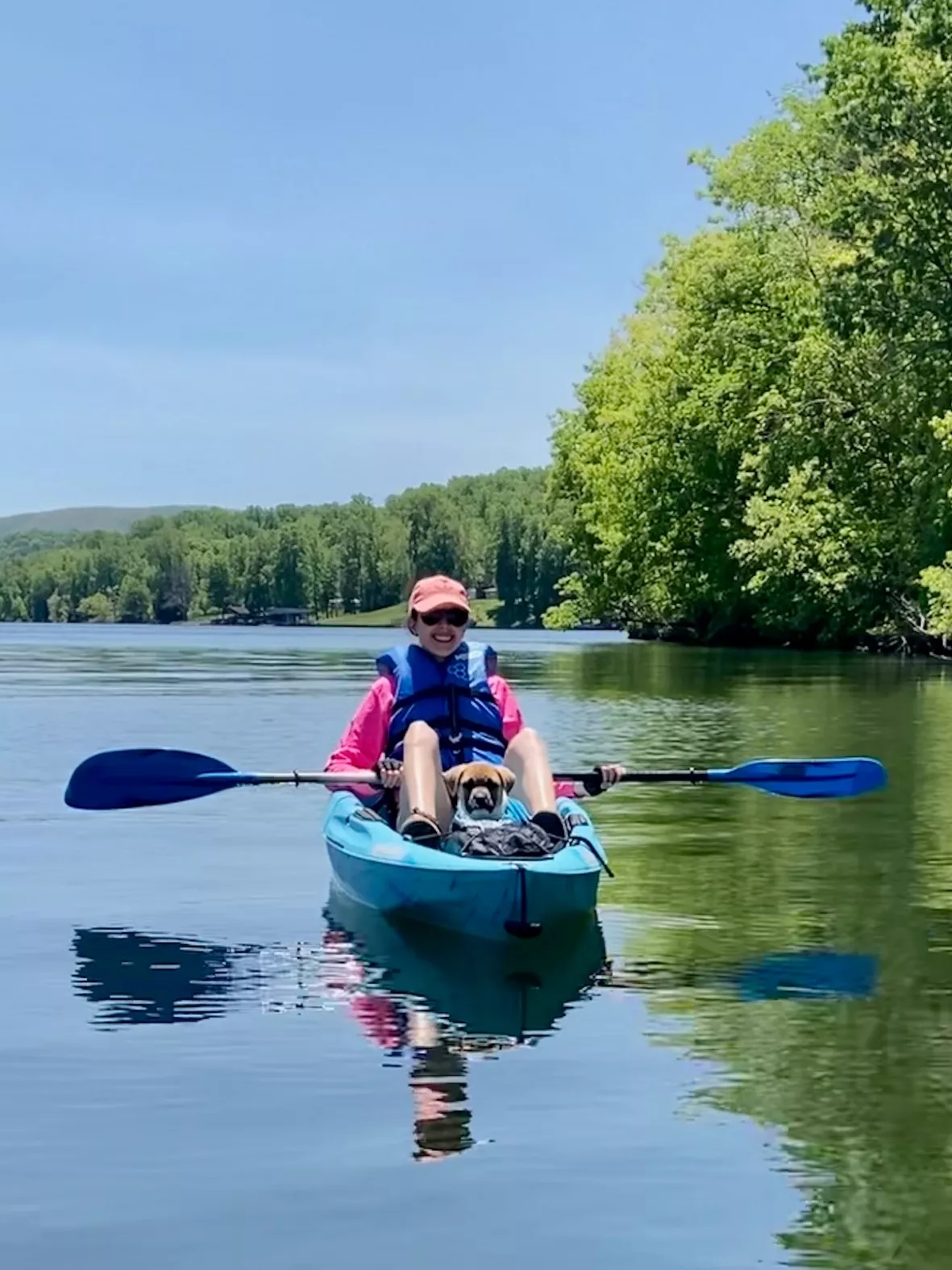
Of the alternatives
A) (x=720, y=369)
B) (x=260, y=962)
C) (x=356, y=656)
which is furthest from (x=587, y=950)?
(x=356, y=656)

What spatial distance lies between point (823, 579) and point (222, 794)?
108 ft

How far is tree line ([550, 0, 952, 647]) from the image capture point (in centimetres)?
3788

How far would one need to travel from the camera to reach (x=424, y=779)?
10062 millimetres

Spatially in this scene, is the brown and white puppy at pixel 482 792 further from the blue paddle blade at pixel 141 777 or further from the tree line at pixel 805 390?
the tree line at pixel 805 390

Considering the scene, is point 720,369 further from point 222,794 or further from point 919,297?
point 222,794

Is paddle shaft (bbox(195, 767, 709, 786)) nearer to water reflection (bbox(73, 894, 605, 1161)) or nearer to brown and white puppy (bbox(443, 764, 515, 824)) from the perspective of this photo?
water reflection (bbox(73, 894, 605, 1161))

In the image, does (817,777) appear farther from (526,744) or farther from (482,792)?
(482,792)

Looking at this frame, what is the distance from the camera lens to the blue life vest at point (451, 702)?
35.9 ft

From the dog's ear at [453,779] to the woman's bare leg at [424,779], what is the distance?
27mm

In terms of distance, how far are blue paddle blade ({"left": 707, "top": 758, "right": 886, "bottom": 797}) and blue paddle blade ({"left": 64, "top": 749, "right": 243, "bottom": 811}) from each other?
11.1 ft

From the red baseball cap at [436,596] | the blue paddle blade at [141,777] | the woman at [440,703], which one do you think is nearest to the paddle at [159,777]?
the blue paddle blade at [141,777]

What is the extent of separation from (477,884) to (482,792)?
837 millimetres

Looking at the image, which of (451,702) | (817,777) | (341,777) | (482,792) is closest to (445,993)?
(482,792)

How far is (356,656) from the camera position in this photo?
214 feet
